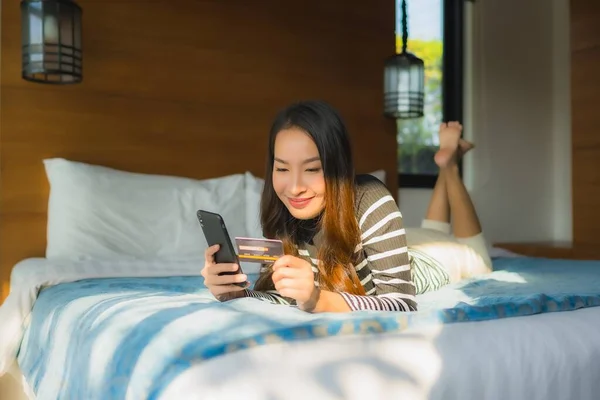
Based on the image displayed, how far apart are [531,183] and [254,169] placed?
2.06 meters

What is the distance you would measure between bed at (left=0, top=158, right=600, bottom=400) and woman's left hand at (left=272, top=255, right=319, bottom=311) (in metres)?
0.04

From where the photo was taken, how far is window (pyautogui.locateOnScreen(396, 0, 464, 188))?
147 inches

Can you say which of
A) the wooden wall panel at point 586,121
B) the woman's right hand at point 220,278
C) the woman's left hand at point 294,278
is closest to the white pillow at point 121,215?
the woman's right hand at point 220,278

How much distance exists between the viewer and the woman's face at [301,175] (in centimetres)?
134

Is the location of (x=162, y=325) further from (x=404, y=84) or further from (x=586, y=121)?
(x=586, y=121)

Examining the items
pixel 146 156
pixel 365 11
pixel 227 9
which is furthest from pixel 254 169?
pixel 365 11

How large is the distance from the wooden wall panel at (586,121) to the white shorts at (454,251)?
1.31 m

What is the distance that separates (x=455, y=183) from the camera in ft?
8.07

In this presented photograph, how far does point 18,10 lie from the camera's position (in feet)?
8.00

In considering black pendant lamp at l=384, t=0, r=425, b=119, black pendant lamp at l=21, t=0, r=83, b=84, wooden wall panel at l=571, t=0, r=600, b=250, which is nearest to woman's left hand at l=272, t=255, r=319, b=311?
black pendant lamp at l=21, t=0, r=83, b=84

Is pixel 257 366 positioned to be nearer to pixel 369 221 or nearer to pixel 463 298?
pixel 369 221

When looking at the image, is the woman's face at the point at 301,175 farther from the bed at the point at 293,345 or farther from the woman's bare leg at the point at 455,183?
the woman's bare leg at the point at 455,183

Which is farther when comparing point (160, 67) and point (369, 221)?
point (160, 67)

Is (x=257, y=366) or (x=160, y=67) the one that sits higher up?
(x=160, y=67)
